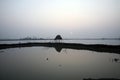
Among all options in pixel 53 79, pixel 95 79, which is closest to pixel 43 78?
pixel 53 79

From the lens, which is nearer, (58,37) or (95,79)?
(95,79)

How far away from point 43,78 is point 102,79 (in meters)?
5.51

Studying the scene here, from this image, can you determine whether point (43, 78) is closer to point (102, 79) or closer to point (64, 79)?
point (64, 79)

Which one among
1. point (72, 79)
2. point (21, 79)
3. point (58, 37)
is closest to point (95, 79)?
point (72, 79)

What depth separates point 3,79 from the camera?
13.5m

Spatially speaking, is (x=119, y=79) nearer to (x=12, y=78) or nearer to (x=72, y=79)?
(x=72, y=79)

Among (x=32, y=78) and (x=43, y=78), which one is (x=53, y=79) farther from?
(x=32, y=78)

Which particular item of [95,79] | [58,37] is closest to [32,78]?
[95,79]

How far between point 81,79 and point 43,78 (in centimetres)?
364

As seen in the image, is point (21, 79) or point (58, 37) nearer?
point (21, 79)

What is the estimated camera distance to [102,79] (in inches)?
509

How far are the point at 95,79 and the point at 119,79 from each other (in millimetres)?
2159

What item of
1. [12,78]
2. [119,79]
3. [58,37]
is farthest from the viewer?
[58,37]

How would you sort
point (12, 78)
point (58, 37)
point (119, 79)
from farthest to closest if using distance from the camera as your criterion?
point (58, 37) → point (12, 78) → point (119, 79)
